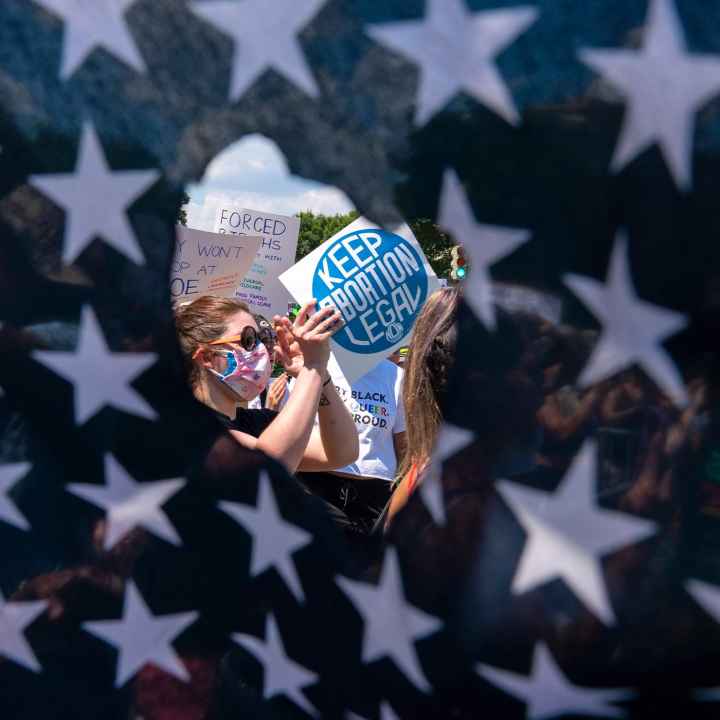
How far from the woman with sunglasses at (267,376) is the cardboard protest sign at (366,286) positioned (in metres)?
0.38

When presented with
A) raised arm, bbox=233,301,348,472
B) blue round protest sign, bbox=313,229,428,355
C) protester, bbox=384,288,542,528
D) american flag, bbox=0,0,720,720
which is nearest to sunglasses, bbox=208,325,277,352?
raised arm, bbox=233,301,348,472

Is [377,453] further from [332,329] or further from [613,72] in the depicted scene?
[613,72]

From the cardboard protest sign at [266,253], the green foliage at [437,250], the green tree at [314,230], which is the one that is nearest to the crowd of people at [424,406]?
the cardboard protest sign at [266,253]

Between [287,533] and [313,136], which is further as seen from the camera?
[287,533]

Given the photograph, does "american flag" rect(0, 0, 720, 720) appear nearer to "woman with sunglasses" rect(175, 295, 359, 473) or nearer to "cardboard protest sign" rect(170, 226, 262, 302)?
"woman with sunglasses" rect(175, 295, 359, 473)

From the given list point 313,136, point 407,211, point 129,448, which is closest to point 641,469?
point 407,211

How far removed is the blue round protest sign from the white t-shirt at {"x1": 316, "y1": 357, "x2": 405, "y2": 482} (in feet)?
0.83

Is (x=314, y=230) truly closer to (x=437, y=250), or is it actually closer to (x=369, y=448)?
(x=437, y=250)

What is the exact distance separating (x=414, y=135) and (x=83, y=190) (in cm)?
50

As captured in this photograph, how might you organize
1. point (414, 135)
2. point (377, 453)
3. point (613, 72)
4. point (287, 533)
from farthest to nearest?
point (377, 453) < point (287, 533) < point (414, 135) < point (613, 72)

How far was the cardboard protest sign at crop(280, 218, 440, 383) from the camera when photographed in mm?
3018

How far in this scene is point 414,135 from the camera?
104 cm

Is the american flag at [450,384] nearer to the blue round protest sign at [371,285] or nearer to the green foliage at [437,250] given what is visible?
the blue round protest sign at [371,285]

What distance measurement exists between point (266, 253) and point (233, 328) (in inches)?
75.2
